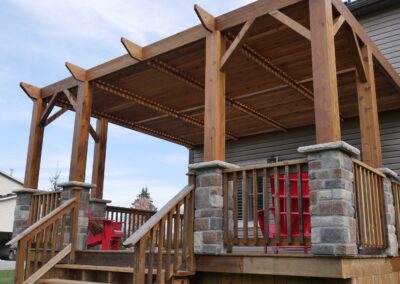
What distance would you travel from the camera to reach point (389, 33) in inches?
316

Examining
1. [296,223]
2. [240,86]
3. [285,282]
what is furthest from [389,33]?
[285,282]

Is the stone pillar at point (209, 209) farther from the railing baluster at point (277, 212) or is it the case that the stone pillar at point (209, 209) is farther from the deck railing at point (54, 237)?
the deck railing at point (54, 237)

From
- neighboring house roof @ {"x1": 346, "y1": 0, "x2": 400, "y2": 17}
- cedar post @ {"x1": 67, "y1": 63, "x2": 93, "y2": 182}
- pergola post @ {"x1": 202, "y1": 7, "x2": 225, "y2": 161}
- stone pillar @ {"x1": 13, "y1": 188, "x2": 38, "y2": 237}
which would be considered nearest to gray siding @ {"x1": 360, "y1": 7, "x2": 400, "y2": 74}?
neighboring house roof @ {"x1": 346, "y1": 0, "x2": 400, "y2": 17}

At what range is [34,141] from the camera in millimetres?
7043

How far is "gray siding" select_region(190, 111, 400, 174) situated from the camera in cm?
743

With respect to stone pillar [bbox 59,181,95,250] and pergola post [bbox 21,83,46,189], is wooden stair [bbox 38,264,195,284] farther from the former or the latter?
pergola post [bbox 21,83,46,189]

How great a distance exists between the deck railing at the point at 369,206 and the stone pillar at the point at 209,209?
4.33 feet

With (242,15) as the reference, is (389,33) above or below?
above

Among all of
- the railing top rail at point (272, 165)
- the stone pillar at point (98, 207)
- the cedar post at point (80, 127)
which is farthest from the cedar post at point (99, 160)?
the railing top rail at point (272, 165)

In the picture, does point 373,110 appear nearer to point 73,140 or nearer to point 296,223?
point 296,223

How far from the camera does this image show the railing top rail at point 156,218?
365 cm

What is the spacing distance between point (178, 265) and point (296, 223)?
4.63 ft

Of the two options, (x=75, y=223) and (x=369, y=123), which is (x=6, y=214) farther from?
(x=369, y=123)

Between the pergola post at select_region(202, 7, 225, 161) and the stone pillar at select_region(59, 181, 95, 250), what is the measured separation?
2205 mm
